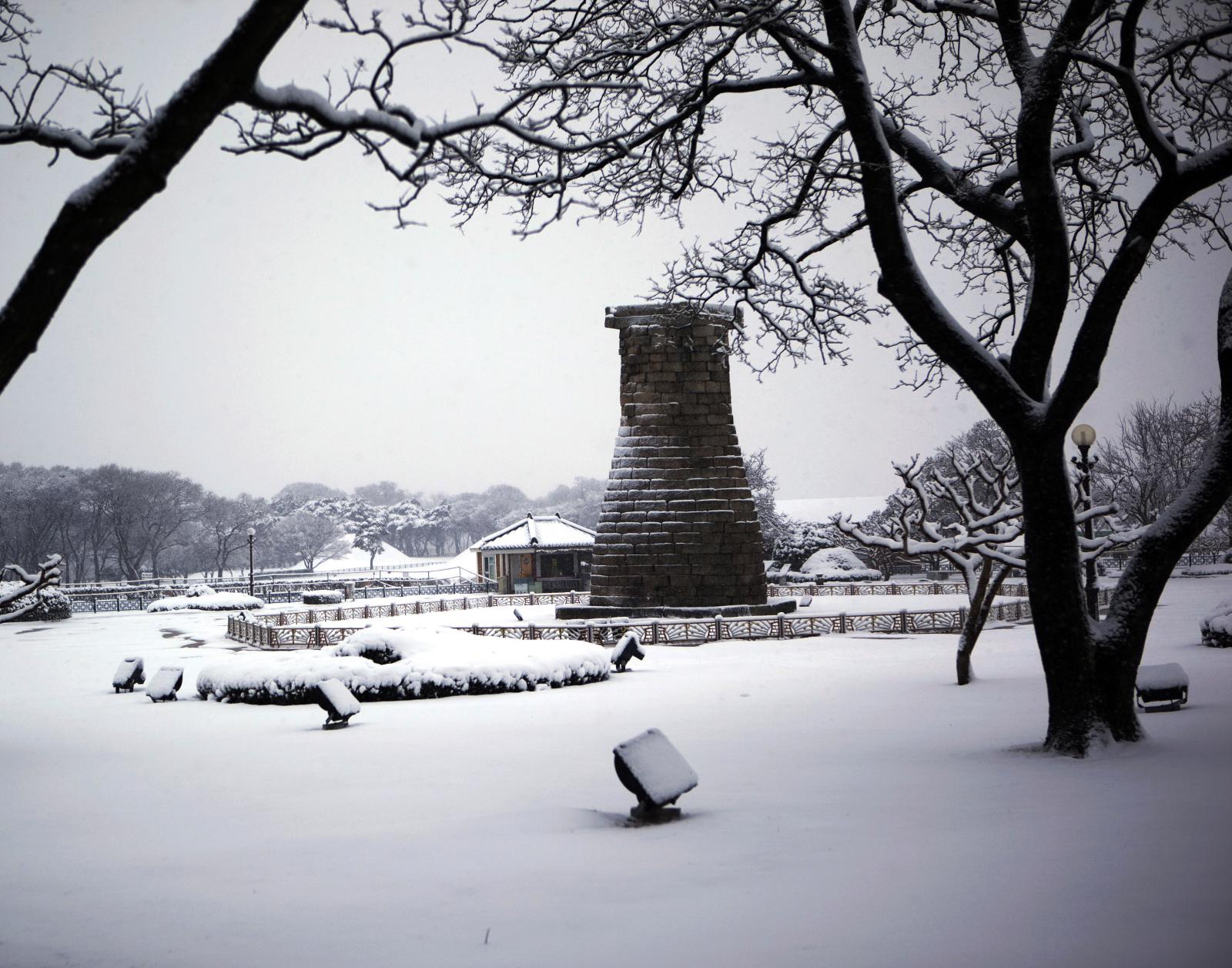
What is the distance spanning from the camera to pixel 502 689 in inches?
698

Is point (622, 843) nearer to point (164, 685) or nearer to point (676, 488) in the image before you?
point (164, 685)

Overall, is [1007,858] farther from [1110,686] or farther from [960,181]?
[960,181]

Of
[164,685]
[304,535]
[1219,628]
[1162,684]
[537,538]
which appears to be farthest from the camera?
[304,535]

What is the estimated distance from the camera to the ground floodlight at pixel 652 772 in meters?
7.61

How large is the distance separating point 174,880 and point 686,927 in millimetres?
3450

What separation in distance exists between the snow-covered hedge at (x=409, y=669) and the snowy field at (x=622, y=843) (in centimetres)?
282

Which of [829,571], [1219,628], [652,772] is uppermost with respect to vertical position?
[829,571]

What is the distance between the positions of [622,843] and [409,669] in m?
10.8

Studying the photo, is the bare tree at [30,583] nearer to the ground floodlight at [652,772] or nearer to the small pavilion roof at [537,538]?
the ground floodlight at [652,772]

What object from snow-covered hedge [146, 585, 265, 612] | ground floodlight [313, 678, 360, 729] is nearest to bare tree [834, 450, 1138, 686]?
ground floodlight [313, 678, 360, 729]

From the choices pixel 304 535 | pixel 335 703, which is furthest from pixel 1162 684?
pixel 304 535

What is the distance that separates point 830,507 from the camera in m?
91.1

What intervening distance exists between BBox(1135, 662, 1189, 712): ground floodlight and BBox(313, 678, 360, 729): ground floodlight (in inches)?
381

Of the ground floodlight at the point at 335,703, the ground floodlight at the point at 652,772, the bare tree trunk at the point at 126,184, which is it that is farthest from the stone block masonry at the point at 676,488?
the bare tree trunk at the point at 126,184
